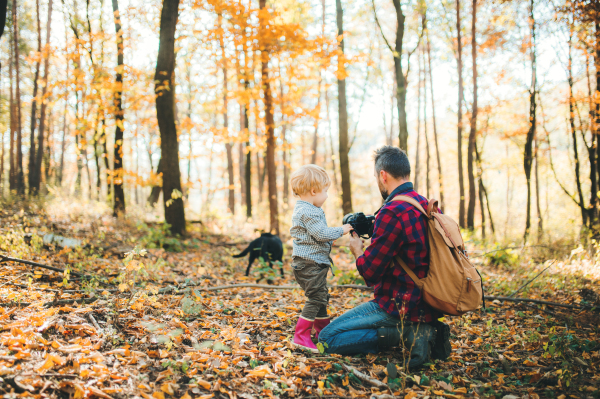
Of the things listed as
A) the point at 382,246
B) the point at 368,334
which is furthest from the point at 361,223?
the point at 368,334

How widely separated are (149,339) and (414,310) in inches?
83.4

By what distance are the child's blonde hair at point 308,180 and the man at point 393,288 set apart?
0.51 meters

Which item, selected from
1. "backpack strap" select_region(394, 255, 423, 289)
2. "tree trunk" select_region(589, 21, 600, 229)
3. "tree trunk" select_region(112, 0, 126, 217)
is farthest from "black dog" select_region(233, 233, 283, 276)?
"tree trunk" select_region(589, 21, 600, 229)

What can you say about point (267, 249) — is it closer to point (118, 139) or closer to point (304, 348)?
point (304, 348)

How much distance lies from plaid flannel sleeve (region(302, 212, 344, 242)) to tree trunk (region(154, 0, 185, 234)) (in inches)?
199

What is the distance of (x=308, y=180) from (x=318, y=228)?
1.45ft

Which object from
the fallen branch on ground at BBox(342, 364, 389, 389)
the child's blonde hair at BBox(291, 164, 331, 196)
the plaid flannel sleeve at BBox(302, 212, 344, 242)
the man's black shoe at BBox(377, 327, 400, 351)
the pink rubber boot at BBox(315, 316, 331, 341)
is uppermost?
the child's blonde hair at BBox(291, 164, 331, 196)

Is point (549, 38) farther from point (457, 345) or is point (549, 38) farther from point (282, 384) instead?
point (282, 384)

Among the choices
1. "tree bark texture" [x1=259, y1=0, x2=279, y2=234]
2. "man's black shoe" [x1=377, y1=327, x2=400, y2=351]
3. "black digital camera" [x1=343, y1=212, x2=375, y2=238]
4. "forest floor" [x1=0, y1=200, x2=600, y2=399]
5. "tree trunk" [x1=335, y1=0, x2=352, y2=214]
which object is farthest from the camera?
"tree trunk" [x1=335, y1=0, x2=352, y2=214]

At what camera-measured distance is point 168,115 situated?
23.7 feet

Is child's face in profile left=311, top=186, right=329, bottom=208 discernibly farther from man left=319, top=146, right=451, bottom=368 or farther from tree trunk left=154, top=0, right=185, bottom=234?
tree trunk left=154, top=0, right=185, bottom=234

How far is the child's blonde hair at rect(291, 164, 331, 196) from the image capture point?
2.98 meters

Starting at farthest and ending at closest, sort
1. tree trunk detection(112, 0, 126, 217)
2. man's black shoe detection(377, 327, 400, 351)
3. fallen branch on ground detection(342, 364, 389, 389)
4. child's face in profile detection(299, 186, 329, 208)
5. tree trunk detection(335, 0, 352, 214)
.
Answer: tree trunk detection(335, 0, 352, 214), tree trunk detection(112, 0, 126, 217), child's face in profile detection(299, 186, 329, 208), man's black shoe detection(377, 327, 400, 351), fallen branch on ground detection(342, 364, 389, 389)

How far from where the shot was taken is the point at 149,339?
105 inches
